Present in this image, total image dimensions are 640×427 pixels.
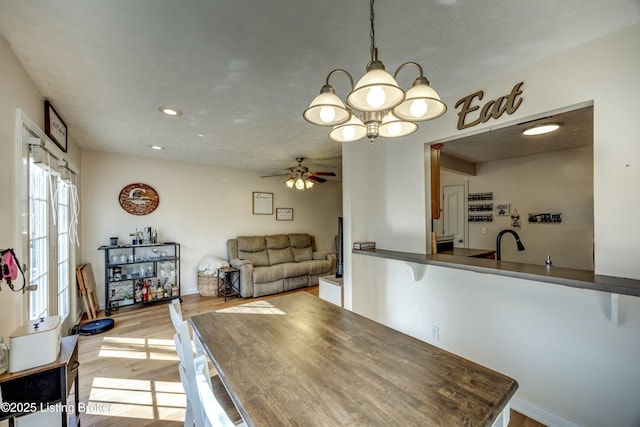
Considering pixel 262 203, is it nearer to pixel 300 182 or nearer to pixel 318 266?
pixel 300 182

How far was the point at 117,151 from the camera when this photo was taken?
405 cm

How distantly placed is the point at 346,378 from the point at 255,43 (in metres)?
1.76

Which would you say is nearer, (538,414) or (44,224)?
(538,414)

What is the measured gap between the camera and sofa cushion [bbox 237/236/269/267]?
5.16 m

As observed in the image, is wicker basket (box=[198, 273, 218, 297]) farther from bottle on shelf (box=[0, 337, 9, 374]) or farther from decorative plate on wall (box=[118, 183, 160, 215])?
bottle on shelf (box=[0, 337, 9, 374])

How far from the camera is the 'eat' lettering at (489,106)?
185 cm

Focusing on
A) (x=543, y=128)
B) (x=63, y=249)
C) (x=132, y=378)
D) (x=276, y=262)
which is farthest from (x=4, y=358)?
(x=543, y=128)

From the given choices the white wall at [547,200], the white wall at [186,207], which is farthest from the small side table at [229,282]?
the white wall at [547,200]

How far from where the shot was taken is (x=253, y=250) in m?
5.28

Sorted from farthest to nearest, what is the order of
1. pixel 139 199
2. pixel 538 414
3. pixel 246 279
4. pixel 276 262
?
pixel 276 262 < pixel 246 279 < pixel 139 199 < pixel 538 414

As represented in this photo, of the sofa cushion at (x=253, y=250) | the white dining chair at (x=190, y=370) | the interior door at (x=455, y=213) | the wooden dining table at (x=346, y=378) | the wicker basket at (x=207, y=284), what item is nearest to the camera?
the wooden dining table at (x=346, y=378)

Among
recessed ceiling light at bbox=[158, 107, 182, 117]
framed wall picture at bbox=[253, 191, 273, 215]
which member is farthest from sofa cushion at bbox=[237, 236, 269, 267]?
recessed ceiling light at bbox=[158, 107, 182, 117]

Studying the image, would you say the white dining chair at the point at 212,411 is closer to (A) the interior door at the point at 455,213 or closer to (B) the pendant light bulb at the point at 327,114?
(B) the pendant light bulb at the point at 327,114

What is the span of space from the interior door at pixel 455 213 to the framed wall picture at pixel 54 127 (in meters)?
5.48
